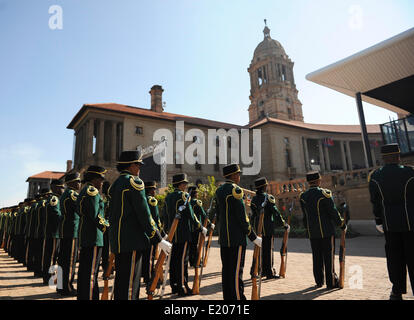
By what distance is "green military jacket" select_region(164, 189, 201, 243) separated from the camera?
18.1 feet

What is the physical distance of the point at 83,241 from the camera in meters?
4.51

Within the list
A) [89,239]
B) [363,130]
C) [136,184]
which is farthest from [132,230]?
[363,130]

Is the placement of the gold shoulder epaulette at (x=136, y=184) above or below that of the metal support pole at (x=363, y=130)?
below

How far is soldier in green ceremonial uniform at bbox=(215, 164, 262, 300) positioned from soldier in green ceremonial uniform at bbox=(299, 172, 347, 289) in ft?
6.91

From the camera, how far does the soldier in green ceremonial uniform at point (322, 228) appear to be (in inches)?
216

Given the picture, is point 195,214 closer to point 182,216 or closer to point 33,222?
point 182,216

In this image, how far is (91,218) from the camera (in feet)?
15.1

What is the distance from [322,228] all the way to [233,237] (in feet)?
8.03

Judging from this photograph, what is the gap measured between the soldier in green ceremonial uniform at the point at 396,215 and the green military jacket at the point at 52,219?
7.12 m

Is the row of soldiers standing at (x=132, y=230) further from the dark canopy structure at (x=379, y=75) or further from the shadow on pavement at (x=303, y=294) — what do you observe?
the dark canopy structure at (x=379, y=75)

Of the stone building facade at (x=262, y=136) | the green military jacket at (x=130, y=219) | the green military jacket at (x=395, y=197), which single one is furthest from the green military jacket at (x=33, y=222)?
the stone building facade at (x=262, y=136)

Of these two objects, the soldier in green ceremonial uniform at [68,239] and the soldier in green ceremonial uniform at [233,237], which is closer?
the soldier in green ceremonial uniform at [233,237]

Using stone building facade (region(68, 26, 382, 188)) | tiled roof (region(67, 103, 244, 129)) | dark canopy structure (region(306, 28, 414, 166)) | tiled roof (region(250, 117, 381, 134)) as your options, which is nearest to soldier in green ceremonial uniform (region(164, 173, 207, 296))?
dark canopy structure (region(306, 28, 414, 166))

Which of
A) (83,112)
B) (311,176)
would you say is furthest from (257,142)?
(311,176)
